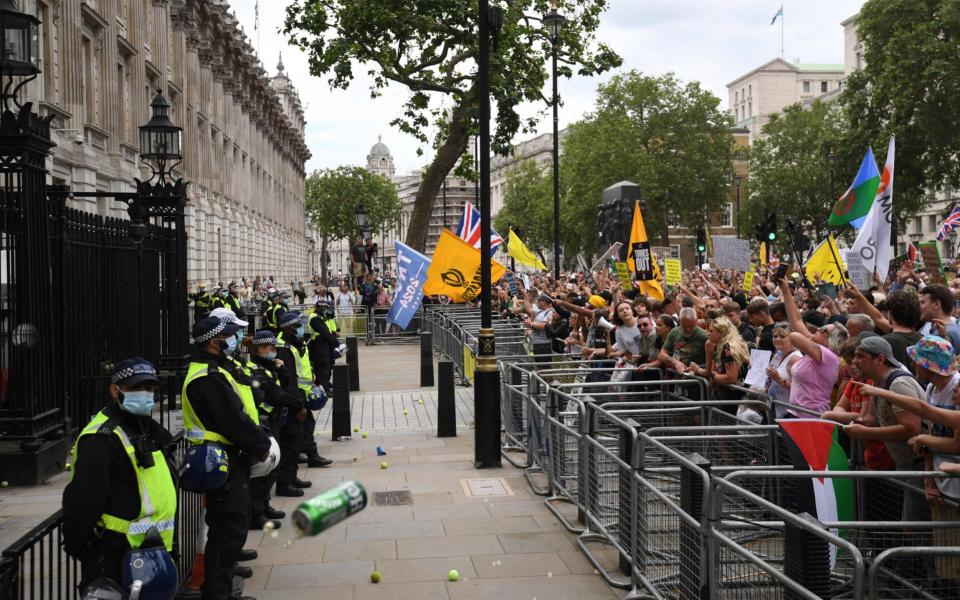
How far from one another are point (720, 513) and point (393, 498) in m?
5.10

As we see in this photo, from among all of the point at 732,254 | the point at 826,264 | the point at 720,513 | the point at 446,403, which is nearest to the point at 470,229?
the point at 732,254

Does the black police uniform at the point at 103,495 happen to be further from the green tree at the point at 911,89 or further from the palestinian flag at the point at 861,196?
the green tree at the point at 911,89

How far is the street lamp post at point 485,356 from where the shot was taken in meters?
11.0

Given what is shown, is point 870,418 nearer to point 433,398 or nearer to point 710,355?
point 710,355

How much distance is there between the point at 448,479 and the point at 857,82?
38.8 m

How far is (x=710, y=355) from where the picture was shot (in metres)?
9.82

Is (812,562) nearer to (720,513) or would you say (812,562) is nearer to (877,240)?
(720,513)

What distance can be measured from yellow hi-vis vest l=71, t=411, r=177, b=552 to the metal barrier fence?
12.5 inches

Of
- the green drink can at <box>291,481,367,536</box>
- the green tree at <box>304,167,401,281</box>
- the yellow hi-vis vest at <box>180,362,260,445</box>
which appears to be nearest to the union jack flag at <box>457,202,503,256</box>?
the yellow hi-vis vest at <box>180,362,260,445</box>

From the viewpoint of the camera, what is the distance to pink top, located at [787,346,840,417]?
8.00 metres

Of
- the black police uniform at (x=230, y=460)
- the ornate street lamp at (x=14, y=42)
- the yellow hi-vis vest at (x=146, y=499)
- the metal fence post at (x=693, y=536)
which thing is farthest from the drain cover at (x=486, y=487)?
the ornate street lamp at (x=14, y=42)

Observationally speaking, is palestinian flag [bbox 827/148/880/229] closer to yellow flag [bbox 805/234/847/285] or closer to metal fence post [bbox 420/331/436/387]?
yellow flag [bbox 805/234/847/285]

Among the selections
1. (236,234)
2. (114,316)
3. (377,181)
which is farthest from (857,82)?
(377,181)

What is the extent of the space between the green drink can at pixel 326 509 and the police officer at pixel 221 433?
143 inches
